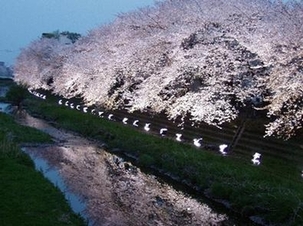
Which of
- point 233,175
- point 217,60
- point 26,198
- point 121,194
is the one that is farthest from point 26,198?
point 217,60

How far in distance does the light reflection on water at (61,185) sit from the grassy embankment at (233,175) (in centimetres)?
368

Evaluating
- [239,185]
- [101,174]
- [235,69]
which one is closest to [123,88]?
[235,69]

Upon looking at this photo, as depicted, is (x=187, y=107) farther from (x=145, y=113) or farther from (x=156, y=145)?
(x=145, y=113)

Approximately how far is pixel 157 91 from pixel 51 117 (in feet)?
52.1

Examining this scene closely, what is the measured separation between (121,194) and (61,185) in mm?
2033

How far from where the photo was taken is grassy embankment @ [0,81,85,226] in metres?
8.79

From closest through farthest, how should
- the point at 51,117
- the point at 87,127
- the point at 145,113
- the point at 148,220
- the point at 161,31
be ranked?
the point at 148,220, the point at 161,31, the point at 87,127, the point at 145,113, the point at 51,117

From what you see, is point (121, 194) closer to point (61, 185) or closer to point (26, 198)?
point (61, 185)

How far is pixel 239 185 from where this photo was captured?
1258 cm

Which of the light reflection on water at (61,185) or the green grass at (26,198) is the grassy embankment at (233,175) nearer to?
the light reflection on water at (61,185)

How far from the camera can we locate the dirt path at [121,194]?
1166cm

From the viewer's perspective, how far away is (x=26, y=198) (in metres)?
10.3

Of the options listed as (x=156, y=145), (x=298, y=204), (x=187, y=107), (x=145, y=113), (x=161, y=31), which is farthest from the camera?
(x=145, y=113)

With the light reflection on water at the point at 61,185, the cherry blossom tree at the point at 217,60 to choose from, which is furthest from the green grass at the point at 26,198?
the cherry blossom tree at the point at 217,60
